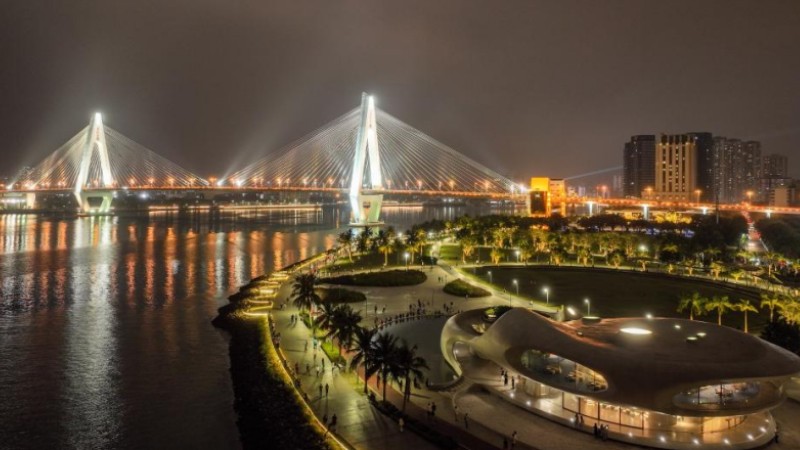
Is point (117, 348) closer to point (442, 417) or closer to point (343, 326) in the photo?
point (343, 326)

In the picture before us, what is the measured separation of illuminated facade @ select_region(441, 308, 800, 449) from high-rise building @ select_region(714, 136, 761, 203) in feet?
396

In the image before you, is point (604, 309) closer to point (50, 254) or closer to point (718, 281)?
point (718, 281)

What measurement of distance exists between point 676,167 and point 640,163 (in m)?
31.7

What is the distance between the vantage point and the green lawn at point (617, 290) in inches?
933

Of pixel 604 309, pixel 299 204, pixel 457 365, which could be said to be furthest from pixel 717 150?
pixel 457 365

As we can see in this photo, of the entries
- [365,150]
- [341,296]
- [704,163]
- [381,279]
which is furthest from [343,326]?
[704,163]

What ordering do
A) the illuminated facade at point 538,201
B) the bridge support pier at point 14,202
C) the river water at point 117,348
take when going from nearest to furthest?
1. the river water at point 117,348
2. the illuminated facade at point 538,201
3. the bridge support pier at point 14,202

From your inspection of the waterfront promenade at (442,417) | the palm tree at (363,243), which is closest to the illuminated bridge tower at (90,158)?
the palm tree at (363,243)

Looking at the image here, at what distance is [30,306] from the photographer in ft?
83.3

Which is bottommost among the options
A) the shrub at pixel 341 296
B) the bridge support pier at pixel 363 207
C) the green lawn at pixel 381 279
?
the shrub at pixel 341 296

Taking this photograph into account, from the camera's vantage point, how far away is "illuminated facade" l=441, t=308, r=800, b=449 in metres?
11.1

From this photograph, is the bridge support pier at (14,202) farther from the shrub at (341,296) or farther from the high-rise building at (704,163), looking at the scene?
the high-rise building at (704,163)

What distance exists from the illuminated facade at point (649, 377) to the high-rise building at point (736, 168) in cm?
12073

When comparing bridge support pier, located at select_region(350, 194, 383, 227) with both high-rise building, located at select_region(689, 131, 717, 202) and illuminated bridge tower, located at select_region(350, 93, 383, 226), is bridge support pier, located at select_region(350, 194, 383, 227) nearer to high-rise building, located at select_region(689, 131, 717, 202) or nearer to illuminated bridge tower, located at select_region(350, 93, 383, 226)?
illuminated bridge tower, located at select_region(350, 93, 383, 226)
